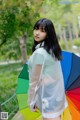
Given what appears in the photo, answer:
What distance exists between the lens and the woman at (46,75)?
3.05 metres

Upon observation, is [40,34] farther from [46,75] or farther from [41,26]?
[46,75]

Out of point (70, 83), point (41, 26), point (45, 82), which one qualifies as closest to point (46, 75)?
point (45, 82)

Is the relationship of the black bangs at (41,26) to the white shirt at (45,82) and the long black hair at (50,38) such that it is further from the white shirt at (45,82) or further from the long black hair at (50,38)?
the white shirt at (45,82)

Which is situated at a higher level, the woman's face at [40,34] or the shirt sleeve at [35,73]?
the woman's face at [40,34]

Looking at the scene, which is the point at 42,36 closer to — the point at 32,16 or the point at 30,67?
the point at 30,67

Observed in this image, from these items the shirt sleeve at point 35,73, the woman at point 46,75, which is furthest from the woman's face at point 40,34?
the shirt sleeve at point 35,73

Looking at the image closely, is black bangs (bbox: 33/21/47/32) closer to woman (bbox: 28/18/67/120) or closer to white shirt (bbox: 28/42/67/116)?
woman (bbox: 28/18/67/120)

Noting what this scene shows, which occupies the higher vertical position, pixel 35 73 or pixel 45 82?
pixel 35 73

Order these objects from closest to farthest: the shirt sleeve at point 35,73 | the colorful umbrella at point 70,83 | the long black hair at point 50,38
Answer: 1. the shirt sleeve at point 35,73
2. the long black hair at point 50,38
3. the colorful umbrella at point 70,83

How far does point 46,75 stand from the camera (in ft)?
10.1

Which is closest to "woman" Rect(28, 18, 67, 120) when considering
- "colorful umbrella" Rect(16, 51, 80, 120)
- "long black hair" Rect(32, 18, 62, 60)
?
"long black hair" Rect(32, 18, 62, 60)

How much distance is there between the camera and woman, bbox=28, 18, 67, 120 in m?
3.05

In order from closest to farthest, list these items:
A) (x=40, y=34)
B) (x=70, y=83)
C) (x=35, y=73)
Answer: (x=35, y=73), (x=40, y=34), (x=70, y=83)

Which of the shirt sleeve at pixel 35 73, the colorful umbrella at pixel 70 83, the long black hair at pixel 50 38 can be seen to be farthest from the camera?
the colorful umbrella at pixel 70 83
